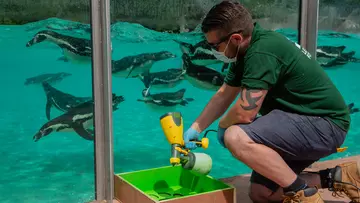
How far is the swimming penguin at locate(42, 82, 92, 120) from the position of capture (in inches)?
129

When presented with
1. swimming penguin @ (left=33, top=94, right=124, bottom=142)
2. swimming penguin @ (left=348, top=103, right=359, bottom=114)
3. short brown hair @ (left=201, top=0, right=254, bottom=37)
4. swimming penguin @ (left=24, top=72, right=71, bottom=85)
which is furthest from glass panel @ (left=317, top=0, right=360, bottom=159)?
swimming penguin @ (left=24, top=72, right=71, bottom=85)

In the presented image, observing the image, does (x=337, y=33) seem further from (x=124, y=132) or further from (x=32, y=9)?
(x=32, y=9)

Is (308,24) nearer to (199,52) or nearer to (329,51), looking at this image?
(329,51)

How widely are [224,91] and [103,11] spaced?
2.91 ft

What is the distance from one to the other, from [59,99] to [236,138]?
3.96 feet

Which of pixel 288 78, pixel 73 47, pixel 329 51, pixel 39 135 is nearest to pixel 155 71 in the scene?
pixel 73 47

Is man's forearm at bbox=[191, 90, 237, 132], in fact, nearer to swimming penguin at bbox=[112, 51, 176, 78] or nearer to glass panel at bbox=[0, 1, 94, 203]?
swimming penguin at bbox=[112, 51, 176, 78]

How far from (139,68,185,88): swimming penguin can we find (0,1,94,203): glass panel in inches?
17.7

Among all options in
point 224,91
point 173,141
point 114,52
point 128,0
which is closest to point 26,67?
point 114,52

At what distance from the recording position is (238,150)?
108 inches

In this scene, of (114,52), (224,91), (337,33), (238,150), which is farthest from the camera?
(337,33)

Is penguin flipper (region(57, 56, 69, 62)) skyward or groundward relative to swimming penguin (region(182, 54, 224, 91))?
skyward

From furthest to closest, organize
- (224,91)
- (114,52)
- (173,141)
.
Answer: (114,52) → (224,91) → (173,141)

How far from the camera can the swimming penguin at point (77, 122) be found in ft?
10.8
